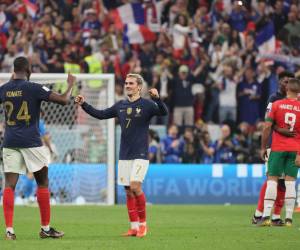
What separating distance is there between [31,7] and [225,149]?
7994 mm

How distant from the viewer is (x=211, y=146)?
77.0ft

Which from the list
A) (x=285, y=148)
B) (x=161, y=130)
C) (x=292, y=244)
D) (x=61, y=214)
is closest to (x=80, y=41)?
(x=161, y=130)

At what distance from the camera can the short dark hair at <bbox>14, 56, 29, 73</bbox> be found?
11977 mm

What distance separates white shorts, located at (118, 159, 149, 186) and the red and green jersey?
236cm

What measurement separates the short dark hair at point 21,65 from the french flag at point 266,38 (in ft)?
50.3

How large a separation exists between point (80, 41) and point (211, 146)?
534 centimetres

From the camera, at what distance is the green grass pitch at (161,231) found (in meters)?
11.2

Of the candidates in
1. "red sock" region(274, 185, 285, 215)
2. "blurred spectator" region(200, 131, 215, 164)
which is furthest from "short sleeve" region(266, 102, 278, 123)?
"blurred spectator" region(200, 131, 215, 164)

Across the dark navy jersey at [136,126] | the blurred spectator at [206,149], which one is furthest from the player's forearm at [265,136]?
the blurred spectator at [206,149]

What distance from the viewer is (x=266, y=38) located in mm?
26781

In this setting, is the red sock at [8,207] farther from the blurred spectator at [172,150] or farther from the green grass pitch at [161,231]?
the blurred spectator at [172,150]

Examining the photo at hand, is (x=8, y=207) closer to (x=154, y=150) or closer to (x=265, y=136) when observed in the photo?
(x=265, y=136)

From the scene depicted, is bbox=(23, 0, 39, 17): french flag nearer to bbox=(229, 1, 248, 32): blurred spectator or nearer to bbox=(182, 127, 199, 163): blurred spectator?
bbox=(229, 1, 248, 32): blurred spectator

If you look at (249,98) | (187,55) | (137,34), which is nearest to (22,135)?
(249,98)
